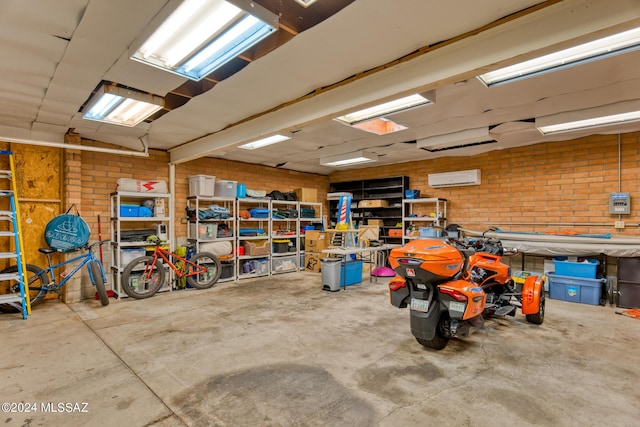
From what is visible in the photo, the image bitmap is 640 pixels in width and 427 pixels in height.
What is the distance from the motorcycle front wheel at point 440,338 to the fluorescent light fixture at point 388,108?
7.37ft

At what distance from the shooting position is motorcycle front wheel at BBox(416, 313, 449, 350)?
3.02 meters

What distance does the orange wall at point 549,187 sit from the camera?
5184 millimetres

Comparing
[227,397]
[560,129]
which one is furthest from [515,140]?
[227,397]

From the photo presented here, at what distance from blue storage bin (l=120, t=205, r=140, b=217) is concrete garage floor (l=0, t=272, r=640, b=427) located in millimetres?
1560

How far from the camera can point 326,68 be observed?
287 cm

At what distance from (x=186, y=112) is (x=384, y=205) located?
530 centimetres

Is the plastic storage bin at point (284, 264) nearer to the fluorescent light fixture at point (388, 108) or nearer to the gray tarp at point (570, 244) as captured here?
the fluorescent light fixture at point (388, 108)

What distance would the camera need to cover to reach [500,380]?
255 cm

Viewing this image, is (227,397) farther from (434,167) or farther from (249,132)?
→ (434,167)

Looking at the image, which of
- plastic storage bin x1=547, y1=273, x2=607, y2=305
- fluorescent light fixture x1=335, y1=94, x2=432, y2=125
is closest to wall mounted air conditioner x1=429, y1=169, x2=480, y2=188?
plastic storage bin x1=547, y1=273, x2=607, y2=305

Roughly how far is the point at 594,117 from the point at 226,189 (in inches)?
233

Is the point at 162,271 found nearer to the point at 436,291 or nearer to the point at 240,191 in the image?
the point at 240,191

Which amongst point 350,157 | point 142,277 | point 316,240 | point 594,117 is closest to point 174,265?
point 142,277

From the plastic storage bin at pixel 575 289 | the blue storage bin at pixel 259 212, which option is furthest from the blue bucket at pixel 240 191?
the plastic storage bin at pixel 575 289
